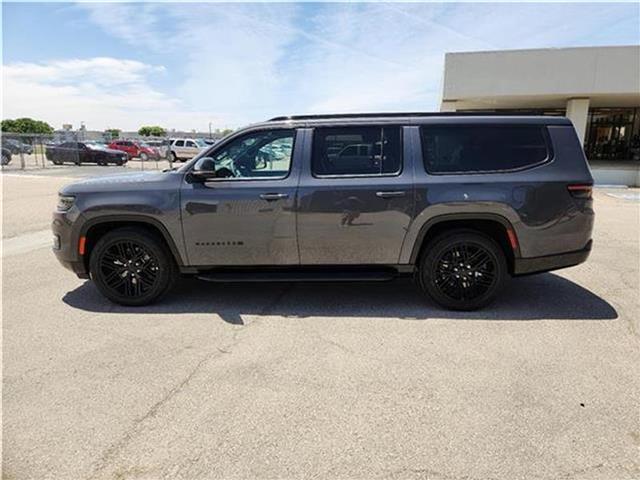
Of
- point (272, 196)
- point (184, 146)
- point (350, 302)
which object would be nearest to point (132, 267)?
point (272, 196)

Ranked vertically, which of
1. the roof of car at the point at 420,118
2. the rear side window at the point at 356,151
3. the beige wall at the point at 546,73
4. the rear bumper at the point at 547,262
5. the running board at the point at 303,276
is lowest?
the running board at the point at 303,276

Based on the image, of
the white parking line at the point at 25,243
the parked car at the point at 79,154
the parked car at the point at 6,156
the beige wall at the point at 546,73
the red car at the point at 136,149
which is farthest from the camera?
the red car at the point at 136,149

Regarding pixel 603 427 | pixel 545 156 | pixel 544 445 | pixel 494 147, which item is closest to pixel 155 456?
pixel 544 445

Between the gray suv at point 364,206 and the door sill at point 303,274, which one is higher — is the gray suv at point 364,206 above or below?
above

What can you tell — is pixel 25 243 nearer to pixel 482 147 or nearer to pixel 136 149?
pixel 482 147

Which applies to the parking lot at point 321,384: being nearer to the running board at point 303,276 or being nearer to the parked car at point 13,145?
the running board at point 303,276

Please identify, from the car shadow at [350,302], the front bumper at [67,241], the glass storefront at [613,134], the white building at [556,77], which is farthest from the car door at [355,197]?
the glass storefront at [613,134]

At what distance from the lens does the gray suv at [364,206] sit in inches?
165

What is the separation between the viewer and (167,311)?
4.46 metres

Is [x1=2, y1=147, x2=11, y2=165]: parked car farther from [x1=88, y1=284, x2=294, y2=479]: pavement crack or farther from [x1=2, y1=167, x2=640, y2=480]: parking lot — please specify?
[x1=88, y1=284, x2=294, y2=479]: pavement crack

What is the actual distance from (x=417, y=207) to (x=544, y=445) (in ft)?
7.47

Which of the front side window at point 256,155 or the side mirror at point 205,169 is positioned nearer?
the side mirror at point 205,169

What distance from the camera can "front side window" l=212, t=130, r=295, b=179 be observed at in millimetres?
4387

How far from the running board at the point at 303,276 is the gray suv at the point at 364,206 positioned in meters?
0.02
